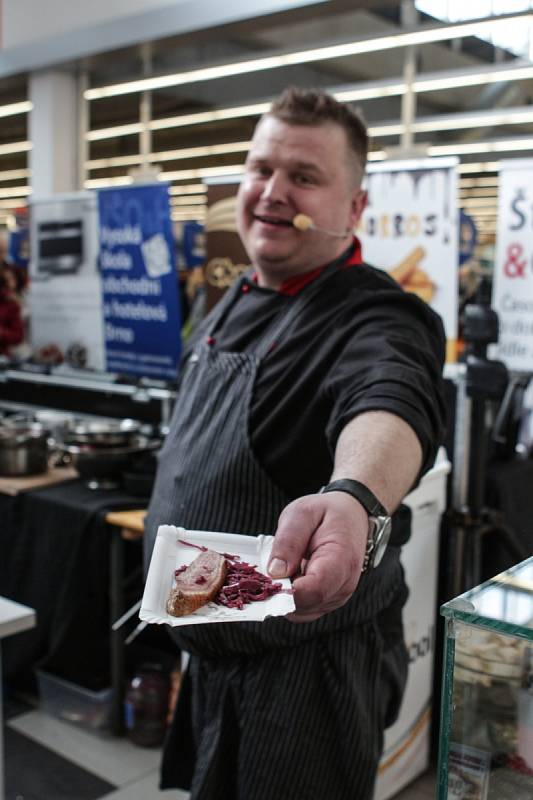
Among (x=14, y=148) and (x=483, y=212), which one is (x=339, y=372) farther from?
(x=483, y=212)

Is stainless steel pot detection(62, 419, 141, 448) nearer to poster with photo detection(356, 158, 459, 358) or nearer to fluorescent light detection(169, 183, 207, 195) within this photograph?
poster with photo detection(356, 158, 459, 358)

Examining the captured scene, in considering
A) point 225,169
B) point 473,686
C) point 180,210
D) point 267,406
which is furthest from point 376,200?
point 180,210

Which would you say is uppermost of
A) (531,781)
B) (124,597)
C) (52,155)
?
(52,155)

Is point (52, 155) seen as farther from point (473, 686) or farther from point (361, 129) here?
point (473, 686)

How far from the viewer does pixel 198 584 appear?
2.90 ft

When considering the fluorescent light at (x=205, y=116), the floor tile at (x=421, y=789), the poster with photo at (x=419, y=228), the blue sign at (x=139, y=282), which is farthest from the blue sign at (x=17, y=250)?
the floor tile at (x=421, y=789)

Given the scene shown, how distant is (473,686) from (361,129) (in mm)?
1409

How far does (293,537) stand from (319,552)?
0.03 m

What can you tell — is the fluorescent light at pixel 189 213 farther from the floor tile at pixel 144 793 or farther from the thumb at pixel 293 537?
the thumb at pixel 293 537

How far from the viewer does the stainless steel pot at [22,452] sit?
3295 mm

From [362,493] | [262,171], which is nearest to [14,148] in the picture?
[262,171]

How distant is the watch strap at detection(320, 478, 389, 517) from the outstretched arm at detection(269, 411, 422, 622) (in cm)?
1

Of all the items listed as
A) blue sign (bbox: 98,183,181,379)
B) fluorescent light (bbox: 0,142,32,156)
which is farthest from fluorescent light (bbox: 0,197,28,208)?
blue sign (bbox: 98,183,181,379)

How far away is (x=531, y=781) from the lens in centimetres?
62
